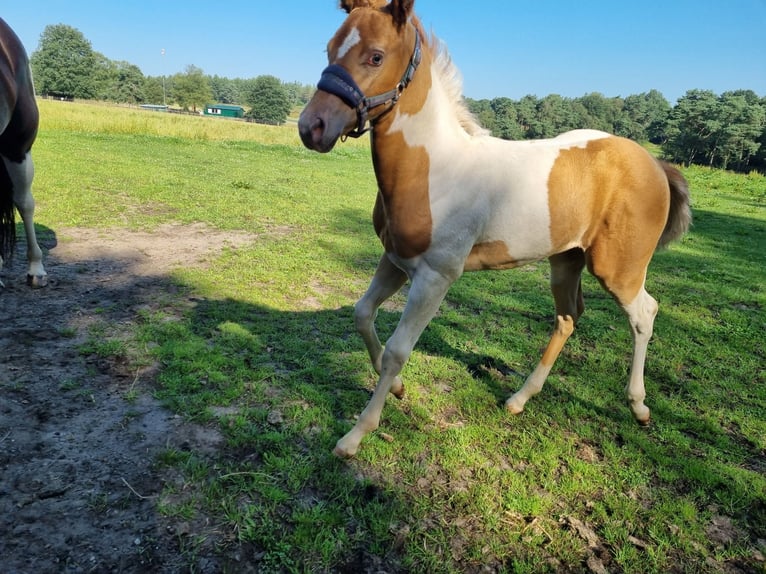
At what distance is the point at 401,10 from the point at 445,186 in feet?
2.78

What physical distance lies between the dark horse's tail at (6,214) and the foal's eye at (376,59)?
4052 millimetres

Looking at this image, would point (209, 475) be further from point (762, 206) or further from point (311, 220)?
point (762, 206)

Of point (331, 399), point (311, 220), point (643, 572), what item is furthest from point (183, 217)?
point (643, 572)

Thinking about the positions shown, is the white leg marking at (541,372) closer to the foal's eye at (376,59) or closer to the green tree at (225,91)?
the foal's eye at (376,59)

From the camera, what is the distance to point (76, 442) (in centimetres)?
238

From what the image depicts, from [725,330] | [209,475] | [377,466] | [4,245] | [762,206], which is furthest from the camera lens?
[762,206]

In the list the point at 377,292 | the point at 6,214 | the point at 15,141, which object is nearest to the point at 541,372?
the point at 377,292

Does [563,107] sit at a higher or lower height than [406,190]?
higher

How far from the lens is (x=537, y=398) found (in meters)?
3.39

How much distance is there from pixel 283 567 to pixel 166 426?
1166 millimetres

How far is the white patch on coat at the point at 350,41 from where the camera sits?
2.09m

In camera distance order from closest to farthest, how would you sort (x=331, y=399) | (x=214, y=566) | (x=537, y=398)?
(x=214, y=566), (x=331, y=399), (x=537, y=398)

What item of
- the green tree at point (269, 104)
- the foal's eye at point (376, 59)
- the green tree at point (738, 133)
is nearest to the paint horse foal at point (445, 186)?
the foal's eye at point (376, 59)

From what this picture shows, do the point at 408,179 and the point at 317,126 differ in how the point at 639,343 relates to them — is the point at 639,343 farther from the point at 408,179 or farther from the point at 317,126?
the point at 317,126
